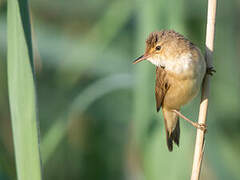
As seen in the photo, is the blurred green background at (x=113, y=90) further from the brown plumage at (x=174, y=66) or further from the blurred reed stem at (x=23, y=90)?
the blurred reed stem at (x=23, y=90)

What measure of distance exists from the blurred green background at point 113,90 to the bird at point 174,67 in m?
0.07

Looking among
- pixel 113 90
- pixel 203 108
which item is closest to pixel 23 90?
pixel 203 108

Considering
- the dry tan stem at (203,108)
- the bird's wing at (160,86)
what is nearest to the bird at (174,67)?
the bird's wing at (160,86)

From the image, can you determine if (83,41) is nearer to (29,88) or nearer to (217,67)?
(217,67)

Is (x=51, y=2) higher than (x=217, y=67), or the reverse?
(x=51, y=2)

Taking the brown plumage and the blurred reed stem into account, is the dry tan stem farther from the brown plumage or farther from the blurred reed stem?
the blurred reed stem

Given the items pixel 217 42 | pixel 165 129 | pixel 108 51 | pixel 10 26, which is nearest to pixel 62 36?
pixel 108 51

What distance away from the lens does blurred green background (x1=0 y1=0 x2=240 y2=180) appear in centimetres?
212

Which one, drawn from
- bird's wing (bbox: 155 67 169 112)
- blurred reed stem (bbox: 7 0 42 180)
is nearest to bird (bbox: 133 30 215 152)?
bird's wing (bbox: 155 67 169 112)

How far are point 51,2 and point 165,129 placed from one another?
2.12 meters

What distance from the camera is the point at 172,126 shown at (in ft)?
7.66

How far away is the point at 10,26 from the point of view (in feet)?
4.04

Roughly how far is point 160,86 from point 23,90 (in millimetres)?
Result: 1131

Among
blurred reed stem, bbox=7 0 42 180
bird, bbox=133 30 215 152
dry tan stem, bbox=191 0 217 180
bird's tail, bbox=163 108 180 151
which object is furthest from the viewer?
bird's tail, bbox=163 108 180 151
